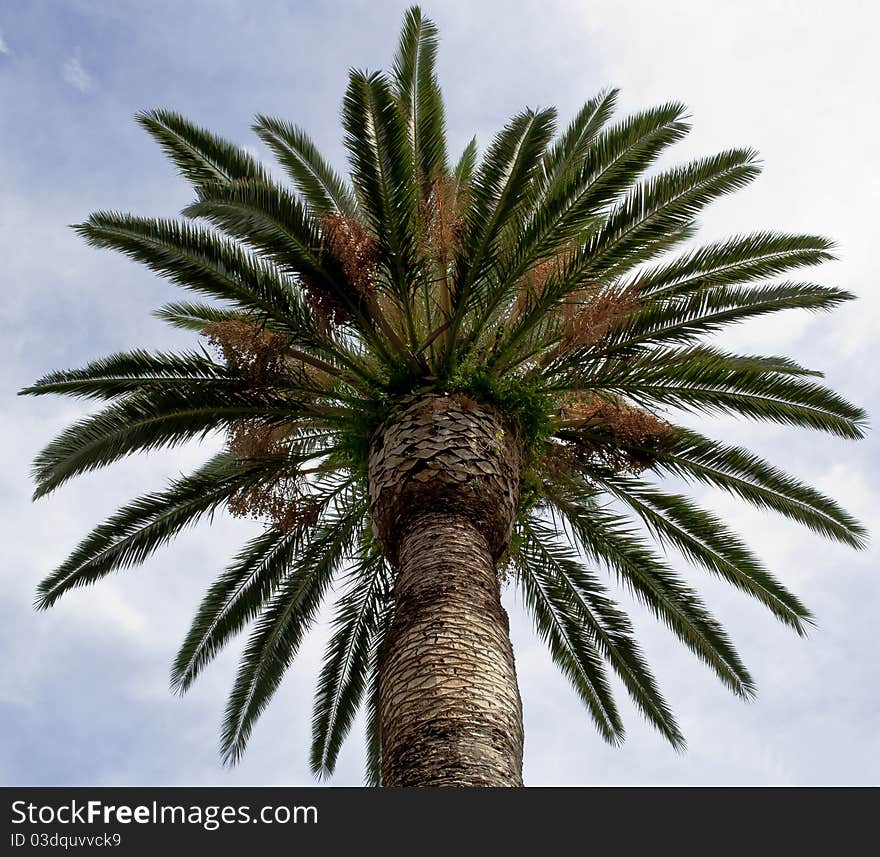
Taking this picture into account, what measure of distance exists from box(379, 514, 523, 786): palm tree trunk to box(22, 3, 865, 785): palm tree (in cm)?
4

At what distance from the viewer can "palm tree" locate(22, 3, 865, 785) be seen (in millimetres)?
8227

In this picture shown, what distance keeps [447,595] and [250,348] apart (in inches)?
131

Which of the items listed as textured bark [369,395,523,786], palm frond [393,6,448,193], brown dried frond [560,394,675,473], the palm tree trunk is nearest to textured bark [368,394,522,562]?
textured bark [369,395,523,786]

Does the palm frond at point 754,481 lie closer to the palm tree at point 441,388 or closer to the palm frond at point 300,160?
the palm tree at point 441,388

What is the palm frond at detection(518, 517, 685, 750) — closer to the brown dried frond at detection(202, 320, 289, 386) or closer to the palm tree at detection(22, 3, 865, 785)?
the palm tree at detection(22, 3, 865, 785)

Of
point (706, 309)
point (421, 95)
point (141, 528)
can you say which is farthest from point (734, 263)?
point (141, 528)

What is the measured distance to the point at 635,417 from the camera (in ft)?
29.8

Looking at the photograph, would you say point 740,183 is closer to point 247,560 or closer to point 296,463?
point 296,463

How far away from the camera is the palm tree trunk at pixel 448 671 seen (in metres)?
5.86

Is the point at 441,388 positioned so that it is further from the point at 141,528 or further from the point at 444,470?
the point at 141,528

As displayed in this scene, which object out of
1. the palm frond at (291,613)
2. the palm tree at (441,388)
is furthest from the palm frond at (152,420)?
the palm frond at (291,613)

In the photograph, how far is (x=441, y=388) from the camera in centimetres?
862

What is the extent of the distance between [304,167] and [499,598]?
5.84 meters

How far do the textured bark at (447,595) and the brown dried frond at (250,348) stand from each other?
1.31 metres
